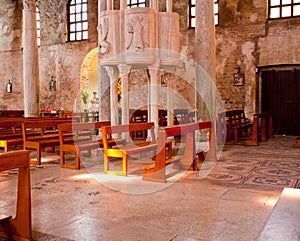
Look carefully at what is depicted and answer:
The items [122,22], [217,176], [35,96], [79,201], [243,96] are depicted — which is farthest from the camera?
[243,96]

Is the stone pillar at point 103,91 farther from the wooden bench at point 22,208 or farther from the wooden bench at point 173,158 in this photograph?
the wooden bench at point 22,208

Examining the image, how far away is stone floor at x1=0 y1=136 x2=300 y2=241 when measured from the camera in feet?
11.3

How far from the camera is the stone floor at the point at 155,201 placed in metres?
3.44

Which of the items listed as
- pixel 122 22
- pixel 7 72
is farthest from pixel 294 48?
pixel 7 72

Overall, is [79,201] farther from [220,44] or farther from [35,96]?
[220,44]

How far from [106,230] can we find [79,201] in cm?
108

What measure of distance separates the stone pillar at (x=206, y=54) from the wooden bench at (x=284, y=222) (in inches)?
215

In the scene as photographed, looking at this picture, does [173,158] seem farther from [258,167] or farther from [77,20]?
[77,20]

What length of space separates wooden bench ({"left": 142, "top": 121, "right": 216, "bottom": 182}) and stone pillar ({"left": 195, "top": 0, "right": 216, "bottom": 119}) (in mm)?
1413

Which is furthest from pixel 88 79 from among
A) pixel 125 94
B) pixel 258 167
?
pixel 258 167

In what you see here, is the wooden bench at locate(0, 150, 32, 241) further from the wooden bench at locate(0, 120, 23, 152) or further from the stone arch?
the stone arch

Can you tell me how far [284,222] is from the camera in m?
2.50

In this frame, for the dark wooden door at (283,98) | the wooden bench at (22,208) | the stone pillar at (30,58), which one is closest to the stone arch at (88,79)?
the stone pillar at (30,58)

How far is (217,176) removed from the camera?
19.1 feet
